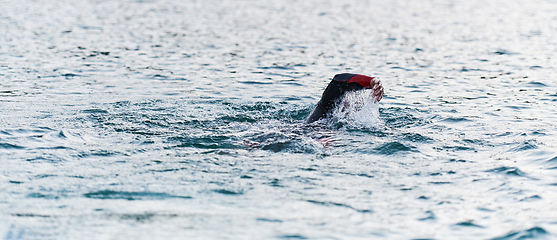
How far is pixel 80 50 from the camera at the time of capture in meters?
15.9

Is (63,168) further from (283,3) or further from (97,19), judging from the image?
(283,3)

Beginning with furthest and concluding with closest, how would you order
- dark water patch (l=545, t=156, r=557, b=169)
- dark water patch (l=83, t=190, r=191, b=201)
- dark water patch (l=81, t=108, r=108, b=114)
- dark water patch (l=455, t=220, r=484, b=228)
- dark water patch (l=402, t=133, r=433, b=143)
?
1. dark water patch (l=81, t=108, r=108, b=114)
2. dark water patch (l=402, t=133, r=433, b=143)
3. dark water patch (l=545, t=156, r=557, b=169)
4. dark water patch (l=83, t=190, r=191, b=201)
5. dark water patch (l=455, t=220, r=484, b=228)

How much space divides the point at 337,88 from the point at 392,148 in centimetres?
107

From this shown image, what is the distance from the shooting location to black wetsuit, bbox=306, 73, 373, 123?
6855mm

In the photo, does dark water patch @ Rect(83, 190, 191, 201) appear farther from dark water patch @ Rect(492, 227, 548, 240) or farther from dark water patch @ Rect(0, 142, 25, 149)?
dark water patch @ Rect(492, 227, 548, 240)

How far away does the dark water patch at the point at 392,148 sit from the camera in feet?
21.4

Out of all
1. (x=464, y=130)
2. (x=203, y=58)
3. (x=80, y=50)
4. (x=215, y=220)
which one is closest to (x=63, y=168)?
(x=215, y=220)

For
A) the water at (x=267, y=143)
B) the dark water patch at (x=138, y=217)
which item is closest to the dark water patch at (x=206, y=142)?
the water at (x=267, y=143)

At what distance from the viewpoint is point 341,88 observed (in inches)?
273

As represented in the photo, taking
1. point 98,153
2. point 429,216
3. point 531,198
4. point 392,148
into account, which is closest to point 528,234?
point 429,216

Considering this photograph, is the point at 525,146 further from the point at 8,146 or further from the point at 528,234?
the point at 8,146

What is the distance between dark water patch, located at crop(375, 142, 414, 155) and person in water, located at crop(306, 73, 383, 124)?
75 centimetres

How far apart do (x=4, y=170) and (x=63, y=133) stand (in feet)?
4.55

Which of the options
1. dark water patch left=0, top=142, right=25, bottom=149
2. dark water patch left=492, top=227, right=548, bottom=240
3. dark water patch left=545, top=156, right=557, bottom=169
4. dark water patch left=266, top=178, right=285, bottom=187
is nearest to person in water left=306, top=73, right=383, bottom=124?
dark water patch left=266, top=178, right=285, bottom=187
